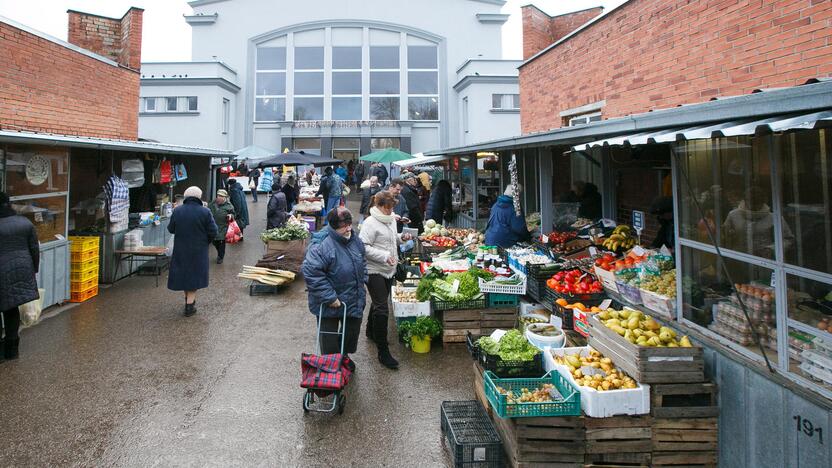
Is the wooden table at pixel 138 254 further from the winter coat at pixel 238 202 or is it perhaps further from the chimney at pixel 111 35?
the chimney at pixel 111 35

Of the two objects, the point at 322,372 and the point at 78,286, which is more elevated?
the point at 78,286

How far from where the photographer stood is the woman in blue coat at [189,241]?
7.98m

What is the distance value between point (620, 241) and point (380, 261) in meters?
3.56

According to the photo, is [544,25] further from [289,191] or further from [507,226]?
[289,191]

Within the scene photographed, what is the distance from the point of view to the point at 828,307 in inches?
131

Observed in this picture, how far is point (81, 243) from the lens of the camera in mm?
8930

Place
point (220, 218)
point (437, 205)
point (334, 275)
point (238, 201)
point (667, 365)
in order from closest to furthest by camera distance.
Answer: point (667, 365), point (334, 275), point (220, 218), point (437, 205), point (238, 201)

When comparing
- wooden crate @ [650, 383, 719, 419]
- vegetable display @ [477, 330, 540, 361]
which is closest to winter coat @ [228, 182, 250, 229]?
vegetable display @ [477, 330, 540, 361]

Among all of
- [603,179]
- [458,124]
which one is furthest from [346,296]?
[458,124]

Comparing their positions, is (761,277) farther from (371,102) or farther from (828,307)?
(371,102)

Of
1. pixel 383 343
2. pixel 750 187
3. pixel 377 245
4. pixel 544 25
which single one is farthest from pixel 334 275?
pixel 544 25

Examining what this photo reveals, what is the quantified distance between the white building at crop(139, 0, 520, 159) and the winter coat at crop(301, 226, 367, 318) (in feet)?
94.4

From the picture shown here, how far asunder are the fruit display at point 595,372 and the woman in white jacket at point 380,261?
2.14 meters

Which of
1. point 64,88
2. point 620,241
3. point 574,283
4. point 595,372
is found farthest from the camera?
point 64,88
